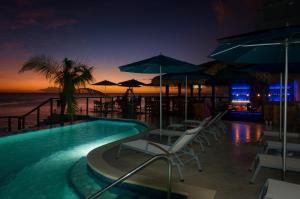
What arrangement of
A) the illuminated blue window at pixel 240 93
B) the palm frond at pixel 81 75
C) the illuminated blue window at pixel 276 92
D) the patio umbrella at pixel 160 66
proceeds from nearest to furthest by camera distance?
the patio umbrella at pixel 160 66 < the palm frond at pixel 81 75 < the illuminated blue window at pixel 276 92 < the illuminated blue window at pixel 240 93

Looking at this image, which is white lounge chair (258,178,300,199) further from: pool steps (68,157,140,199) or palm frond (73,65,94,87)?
palm frond (73,65,94,87)

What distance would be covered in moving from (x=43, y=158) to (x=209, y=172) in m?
3.87

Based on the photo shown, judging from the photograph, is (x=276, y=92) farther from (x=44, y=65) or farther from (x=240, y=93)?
(x=44, y=65)

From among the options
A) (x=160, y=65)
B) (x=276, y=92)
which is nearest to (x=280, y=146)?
(x=160, y=65)

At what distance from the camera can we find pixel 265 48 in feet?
12.2

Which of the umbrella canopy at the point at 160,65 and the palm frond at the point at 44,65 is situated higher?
the palm frond at the point at 44,65

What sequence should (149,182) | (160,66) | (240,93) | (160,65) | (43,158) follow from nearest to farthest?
1. (149,182)
2. (43,158)
3. (160,65)
4. (160,66)
5. (240,93)

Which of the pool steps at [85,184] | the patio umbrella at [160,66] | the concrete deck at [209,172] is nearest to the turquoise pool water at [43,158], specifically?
the pool steps at [85,184]

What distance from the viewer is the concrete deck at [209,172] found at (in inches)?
124

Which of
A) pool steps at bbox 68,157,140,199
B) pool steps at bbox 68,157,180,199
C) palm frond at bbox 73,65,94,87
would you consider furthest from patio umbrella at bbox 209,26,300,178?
palm frond at bbox 73,65,94,87

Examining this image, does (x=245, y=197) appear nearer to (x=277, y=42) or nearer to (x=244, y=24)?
(x=277, y=42)

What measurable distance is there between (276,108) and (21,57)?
21301 millimetres

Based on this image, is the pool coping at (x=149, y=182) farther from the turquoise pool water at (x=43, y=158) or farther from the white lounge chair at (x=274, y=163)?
the white lounge chair at (x=274, y=163)

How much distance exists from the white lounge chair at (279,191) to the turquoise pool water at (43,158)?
2611 mm
